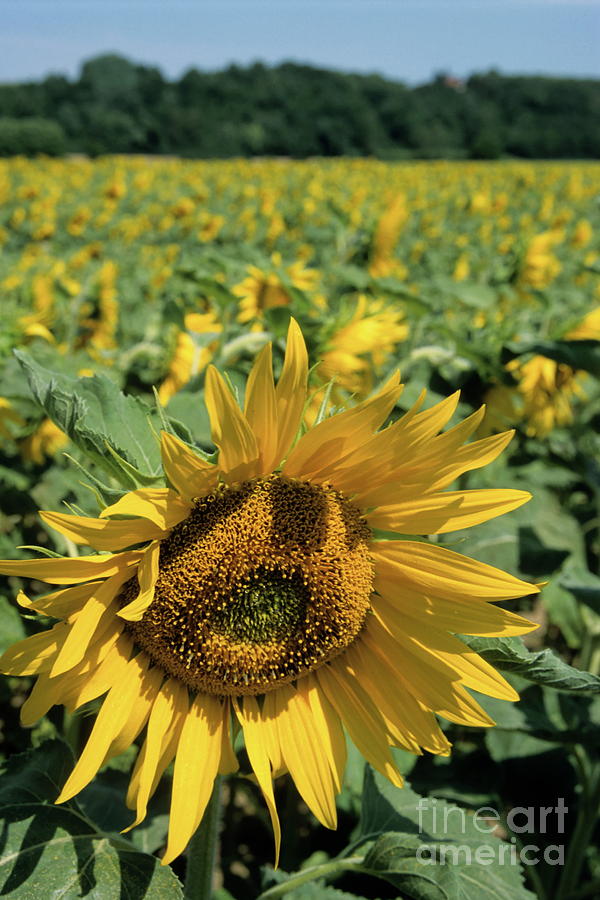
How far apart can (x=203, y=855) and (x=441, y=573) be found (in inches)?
23.5

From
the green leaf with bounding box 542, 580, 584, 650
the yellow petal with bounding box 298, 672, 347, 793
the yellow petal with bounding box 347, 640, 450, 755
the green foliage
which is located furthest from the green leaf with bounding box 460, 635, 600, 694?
the green foliage

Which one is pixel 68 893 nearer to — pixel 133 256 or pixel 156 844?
pixel 156 844

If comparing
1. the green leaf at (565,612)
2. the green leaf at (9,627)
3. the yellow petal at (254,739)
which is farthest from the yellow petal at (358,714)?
the green leaf at (565,612)

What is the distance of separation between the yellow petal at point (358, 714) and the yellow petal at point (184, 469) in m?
0.36

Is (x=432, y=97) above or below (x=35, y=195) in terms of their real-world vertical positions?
above

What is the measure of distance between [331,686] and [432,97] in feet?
171

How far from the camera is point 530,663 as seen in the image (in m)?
0.98

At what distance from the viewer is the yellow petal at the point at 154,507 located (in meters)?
0.84

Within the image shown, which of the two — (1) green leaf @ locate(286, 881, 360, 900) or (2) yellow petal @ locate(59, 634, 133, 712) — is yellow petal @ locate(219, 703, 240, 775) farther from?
(1) green leaf @ locate(286, 881, 360, 900)

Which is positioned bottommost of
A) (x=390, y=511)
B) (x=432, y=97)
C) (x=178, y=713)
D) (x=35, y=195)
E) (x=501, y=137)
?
(x=178, y=713)

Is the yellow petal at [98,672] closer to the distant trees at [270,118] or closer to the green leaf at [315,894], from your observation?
the green leaf at [315,894]

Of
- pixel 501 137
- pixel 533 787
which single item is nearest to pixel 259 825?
pixel 533 787

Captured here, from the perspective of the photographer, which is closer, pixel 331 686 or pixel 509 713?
pixel 331 686

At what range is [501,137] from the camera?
4094cm
